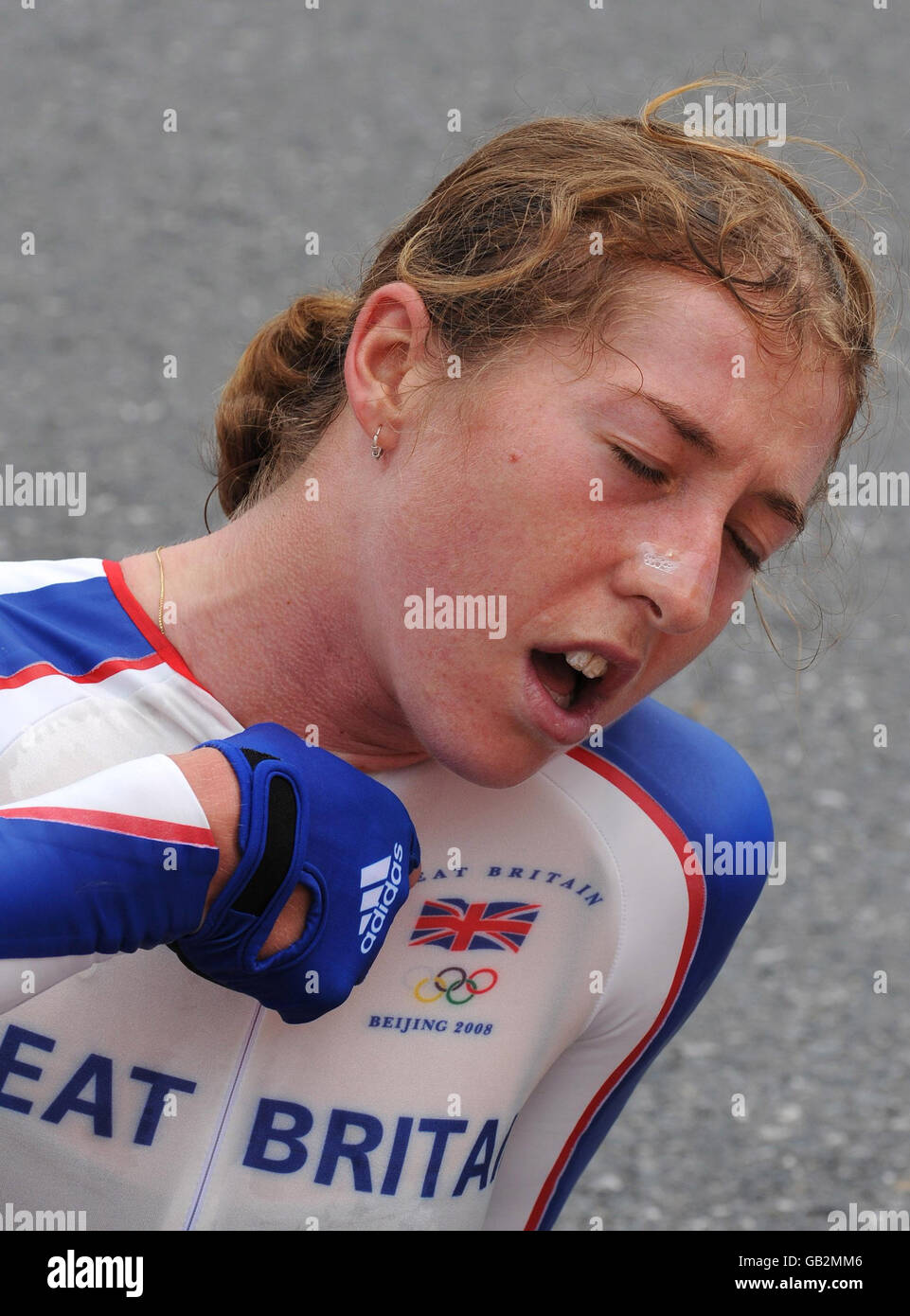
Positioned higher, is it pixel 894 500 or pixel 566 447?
pixel 566 447

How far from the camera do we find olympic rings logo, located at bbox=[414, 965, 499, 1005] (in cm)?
123

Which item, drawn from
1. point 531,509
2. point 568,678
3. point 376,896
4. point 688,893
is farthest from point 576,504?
point 688,893

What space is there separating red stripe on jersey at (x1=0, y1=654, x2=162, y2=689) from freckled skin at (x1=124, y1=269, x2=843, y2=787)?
0.19ft

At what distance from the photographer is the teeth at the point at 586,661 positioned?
1062mm

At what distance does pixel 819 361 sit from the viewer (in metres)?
1.07

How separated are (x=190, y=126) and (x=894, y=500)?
252 cm

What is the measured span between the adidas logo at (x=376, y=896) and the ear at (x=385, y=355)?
0.27 meters

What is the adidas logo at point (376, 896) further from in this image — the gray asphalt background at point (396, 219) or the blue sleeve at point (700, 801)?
the gray asphalt background at point (396, 219)

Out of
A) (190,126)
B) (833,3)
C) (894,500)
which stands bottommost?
(894,500)

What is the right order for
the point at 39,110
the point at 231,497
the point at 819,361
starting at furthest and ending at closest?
1. the point at 39,110
2. the point at 231,497
3. the point at 819,361

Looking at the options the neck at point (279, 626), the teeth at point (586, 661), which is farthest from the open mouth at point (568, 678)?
the neck at point (279, 626)

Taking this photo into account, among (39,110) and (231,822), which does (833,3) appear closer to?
(39,110)

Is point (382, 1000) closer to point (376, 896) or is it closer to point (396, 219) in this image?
point (376, 896)
